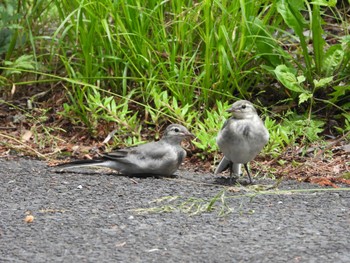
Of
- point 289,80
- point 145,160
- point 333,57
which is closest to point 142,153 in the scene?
point 145,160

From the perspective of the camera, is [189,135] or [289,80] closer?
[189,135]

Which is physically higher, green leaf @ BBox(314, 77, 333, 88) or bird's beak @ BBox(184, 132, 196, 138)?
green leaf @ BBox(314, 77, 333, 88)

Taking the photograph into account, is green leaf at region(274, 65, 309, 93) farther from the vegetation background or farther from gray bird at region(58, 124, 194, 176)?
gray bird at region(58, 124, 194, 176)

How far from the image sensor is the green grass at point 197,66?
293 inches

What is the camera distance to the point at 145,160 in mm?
6594

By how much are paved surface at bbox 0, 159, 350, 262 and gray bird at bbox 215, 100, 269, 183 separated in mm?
232

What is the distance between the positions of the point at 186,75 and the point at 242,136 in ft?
4.99

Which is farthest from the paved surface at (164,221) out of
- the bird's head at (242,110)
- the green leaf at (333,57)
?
the green leaf at (333,57)

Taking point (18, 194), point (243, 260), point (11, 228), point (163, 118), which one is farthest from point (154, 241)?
point (163, 118)

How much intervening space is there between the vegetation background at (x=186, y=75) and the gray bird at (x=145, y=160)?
0.53m

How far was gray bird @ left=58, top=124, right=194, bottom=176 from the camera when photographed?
657 cm

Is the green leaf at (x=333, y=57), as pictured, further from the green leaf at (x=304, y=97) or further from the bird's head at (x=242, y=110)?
the bird's head at (x=242, y=110)

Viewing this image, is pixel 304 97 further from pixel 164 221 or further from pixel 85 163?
pixel 164 221

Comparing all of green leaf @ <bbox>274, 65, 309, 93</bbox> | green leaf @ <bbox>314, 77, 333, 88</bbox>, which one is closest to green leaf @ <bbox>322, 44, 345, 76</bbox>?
green leaf @ <bbox>314, 77, 333, 88</bbox>
